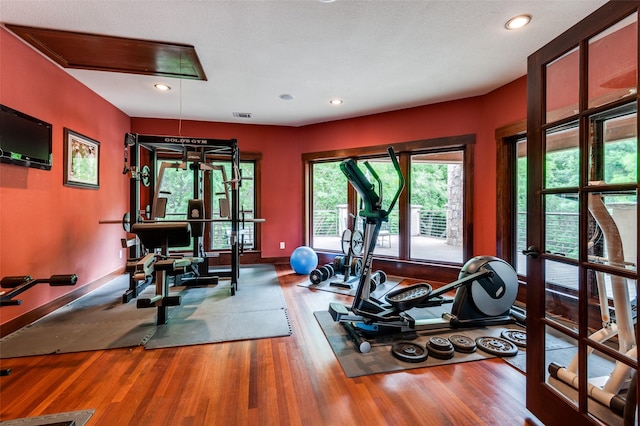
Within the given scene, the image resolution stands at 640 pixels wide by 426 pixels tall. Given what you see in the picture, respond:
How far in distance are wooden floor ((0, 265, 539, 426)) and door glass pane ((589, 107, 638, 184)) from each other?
1.37 meters

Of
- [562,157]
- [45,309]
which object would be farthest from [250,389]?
[45,309]

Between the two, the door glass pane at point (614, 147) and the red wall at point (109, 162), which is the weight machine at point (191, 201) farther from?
the door glass pane at point (614, 147)

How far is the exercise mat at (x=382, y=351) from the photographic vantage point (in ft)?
6.58

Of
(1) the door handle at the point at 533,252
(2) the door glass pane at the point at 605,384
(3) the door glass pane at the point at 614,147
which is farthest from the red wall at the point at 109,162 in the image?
(2) the door glass pane at the point at 605,384

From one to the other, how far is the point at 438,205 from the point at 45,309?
5123 mm

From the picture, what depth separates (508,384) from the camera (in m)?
1.83

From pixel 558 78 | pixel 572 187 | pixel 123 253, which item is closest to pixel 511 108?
pixel 558 78

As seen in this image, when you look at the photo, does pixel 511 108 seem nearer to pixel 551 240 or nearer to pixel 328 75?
pixel 328 75

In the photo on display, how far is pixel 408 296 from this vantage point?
8.73 ft

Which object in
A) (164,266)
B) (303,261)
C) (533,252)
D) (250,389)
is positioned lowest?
(250,389)

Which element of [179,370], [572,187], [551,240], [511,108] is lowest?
[179,370]

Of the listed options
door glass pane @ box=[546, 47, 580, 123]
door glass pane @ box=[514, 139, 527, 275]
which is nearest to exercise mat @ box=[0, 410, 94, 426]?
door glass pane @ box=[546, 47, 580, 123]

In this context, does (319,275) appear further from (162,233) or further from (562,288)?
(562,288)

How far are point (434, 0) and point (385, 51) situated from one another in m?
0.72
